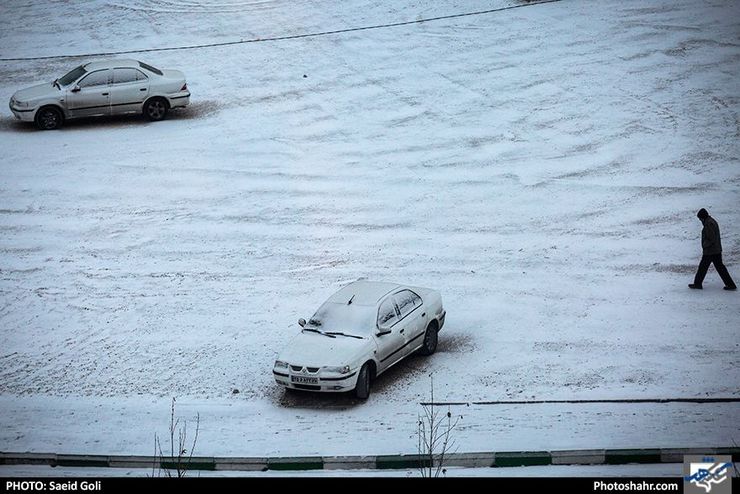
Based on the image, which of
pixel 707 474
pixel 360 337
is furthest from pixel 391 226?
pixel 707 474

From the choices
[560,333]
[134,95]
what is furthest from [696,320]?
[134,95]

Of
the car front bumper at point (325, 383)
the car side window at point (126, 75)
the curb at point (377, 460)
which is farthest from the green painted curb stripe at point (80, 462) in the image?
the car side window at point (126, 75)

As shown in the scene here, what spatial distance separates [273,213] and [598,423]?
32.5 feet

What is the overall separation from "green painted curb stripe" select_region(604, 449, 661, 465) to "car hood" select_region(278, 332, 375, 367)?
3860mm

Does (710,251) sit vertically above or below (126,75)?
below

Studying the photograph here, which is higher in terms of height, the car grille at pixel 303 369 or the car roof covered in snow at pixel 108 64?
the car roof covered in snow at pixel 108 64

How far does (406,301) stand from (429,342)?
79 cm

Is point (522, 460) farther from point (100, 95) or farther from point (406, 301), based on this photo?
point (100, 95)

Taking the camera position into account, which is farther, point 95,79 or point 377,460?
point 95,79

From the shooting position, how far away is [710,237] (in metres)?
17.1

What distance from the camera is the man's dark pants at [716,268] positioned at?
677 inches

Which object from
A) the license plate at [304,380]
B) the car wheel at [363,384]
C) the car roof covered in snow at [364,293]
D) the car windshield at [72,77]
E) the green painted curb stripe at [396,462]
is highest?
the car windshield at [72,77]

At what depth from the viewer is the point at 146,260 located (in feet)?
63.1

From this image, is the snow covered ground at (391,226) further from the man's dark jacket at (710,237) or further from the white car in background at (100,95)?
the man's dark jacket at (710,237)
